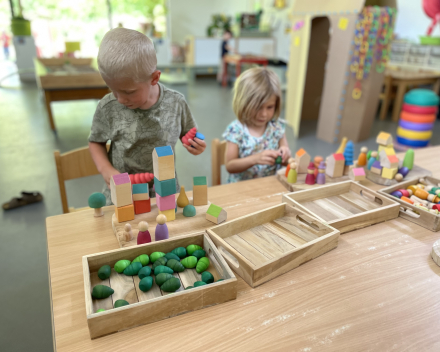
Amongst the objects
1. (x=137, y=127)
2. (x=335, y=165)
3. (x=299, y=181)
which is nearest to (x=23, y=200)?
(x=137, y=127)

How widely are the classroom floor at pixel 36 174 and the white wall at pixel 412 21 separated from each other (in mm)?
1349

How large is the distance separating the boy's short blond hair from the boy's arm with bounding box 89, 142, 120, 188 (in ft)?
1.17

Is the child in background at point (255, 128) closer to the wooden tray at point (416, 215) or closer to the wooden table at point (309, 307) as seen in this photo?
the wooden tray at point (416, 215)

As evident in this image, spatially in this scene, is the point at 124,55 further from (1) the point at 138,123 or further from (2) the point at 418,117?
(2) the point at 418,117

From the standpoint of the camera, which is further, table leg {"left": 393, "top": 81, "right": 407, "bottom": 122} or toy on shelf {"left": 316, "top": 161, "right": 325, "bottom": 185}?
table leg {"left": 393, "top": 81, "right": 407, "bottom": 122}

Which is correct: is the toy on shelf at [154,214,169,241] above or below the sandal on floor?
above

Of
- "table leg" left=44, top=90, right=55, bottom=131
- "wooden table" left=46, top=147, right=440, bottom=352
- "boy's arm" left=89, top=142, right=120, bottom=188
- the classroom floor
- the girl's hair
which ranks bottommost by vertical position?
the classroom floor

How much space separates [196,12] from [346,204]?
8292 mm

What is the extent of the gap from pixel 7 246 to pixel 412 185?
2080 millimetres

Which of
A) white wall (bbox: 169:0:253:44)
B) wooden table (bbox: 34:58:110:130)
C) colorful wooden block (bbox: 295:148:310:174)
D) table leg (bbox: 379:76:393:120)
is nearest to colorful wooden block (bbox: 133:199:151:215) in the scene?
colorful wooden block (bbox: 295:148:310:174)

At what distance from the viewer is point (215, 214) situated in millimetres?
899

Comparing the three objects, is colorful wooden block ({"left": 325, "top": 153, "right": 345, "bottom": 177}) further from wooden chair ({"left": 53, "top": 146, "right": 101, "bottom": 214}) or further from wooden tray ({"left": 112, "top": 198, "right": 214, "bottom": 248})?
wooden chair ({"left": 53, "top": 146, "right": 101, "bottom": 214})

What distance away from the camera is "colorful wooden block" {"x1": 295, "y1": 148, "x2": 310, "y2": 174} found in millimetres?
1198

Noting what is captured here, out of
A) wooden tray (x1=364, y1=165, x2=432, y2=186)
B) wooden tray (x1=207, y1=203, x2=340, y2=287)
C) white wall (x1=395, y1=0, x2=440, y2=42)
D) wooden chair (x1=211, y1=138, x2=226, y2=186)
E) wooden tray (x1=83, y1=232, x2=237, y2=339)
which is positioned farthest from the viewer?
white wall (x1=395, y1=0, x2=440, y2=42)
